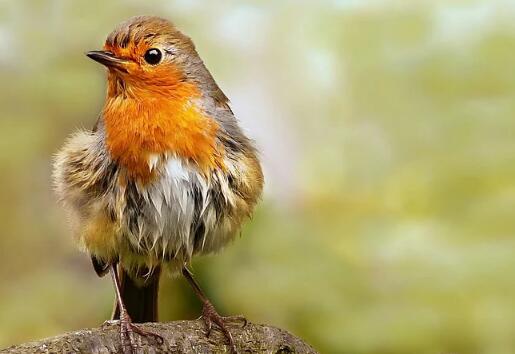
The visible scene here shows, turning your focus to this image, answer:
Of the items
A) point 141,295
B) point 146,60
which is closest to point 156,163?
point 146,60

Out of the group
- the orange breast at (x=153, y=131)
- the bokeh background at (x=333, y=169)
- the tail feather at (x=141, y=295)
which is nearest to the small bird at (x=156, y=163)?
the orange breast at (x=153, y=131)

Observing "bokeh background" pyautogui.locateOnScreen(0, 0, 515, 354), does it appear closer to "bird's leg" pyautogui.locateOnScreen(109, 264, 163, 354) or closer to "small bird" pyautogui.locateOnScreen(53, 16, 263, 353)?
"small bird" pyautogui.locateOnScreen(53, 16, 263, 353)

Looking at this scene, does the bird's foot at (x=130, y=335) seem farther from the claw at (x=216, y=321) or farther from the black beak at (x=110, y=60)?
the black beak at (x=110, y=60)

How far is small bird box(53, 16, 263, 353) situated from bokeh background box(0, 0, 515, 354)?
0.58 metres

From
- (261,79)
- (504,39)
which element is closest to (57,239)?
(261,79)

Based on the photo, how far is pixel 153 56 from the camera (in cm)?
308

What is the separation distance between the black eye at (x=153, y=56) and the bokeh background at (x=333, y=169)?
2.53ft

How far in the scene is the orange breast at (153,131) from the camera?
2.96 m

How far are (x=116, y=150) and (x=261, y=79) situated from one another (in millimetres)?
1756

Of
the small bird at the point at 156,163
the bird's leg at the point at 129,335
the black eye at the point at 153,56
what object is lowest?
the bird's leg at the point at 129,335

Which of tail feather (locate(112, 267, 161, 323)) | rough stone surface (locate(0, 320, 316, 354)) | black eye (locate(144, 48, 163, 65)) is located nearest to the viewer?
rough stone surface (locate(0, 320, 316, 354))

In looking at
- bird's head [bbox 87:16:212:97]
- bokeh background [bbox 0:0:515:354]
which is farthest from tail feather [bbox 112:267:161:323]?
bird's head [bbox 87:16:212:97]

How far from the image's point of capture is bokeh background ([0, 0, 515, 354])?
3.86m

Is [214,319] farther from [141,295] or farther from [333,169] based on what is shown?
[333,169]
